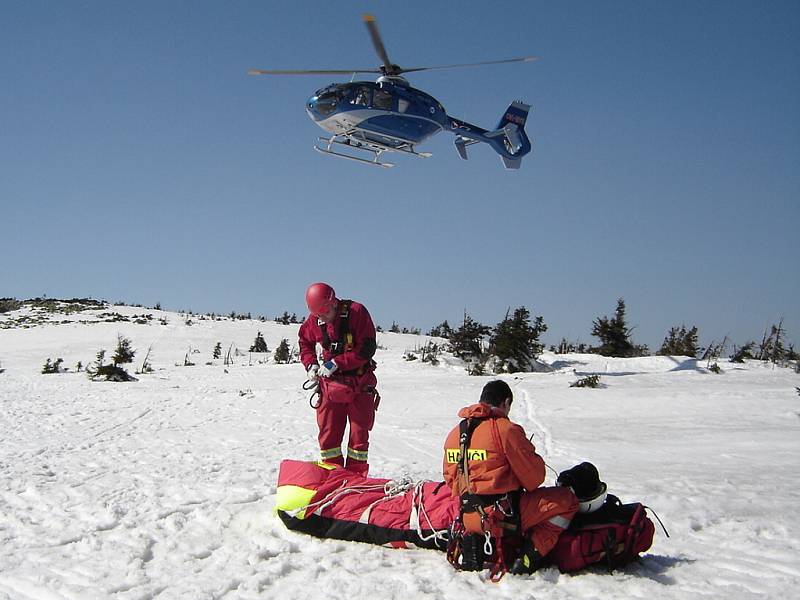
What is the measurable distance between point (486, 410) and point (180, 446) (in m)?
5.57

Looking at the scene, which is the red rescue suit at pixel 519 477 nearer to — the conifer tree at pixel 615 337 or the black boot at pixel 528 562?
the black boot at pixel 528 562

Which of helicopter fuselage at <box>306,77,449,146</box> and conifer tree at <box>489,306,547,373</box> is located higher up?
helicopter fuselage at <box>306,77,449,146</box>

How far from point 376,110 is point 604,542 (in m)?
14.9

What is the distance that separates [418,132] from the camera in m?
17.7

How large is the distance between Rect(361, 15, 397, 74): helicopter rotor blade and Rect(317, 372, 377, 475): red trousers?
12245 mm

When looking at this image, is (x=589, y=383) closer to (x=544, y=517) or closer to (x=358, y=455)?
(x=358, y=455)

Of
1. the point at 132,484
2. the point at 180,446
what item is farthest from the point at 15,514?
the point at 180,446

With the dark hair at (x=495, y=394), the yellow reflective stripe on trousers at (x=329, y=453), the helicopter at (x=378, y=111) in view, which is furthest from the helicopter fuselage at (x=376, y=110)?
the dark hair at (x=495, y=394)

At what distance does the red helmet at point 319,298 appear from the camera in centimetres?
Result: 585

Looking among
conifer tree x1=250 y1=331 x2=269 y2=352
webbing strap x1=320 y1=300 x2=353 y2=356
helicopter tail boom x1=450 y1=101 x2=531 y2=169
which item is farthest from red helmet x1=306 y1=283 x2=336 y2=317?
conifer tree x1=250 y1=331 x2=269 y2=352

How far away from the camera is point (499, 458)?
3.80m

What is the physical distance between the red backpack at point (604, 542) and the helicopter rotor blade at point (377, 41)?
566 inches

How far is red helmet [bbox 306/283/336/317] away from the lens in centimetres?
585

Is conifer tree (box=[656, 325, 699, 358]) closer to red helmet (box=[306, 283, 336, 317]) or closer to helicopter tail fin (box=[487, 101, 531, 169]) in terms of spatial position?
helicopter tail fin (box=[487, 101, 531, 169])
